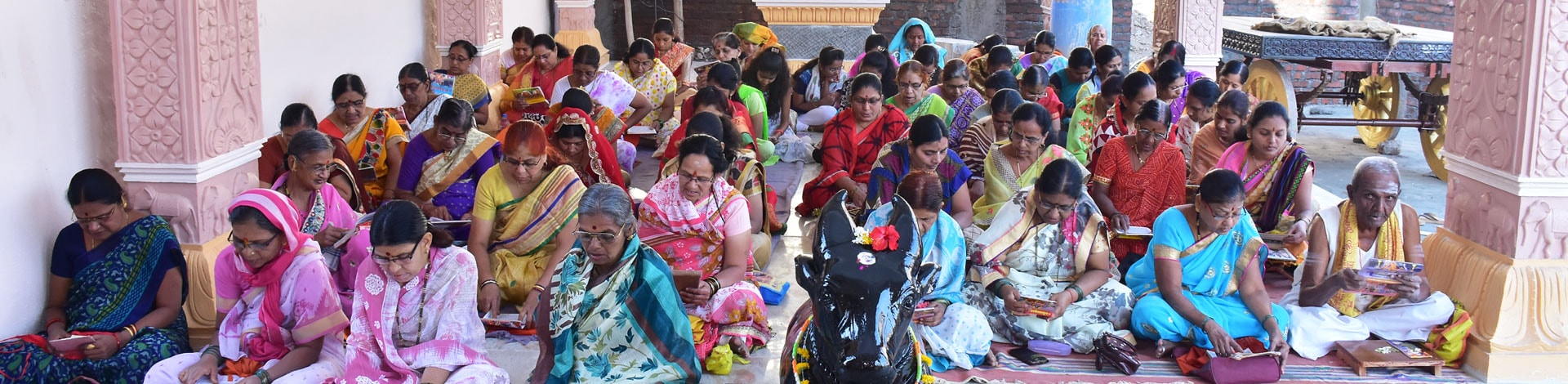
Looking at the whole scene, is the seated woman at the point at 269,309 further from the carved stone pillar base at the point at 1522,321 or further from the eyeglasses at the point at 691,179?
the carved stone pillar base at the point at 1522,321

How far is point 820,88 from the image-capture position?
29.1 feet

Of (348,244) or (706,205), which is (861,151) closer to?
(706,205)

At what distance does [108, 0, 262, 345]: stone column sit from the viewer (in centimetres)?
427

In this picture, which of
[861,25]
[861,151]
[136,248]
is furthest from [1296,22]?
[136,248]

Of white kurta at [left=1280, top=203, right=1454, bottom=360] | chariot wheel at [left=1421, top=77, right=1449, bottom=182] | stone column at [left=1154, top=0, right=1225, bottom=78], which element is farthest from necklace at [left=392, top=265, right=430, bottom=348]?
chariot wheel at [left=1421, top=77, right=1449, bottom=182]

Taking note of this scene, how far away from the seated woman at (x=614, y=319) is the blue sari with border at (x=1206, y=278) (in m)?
1.66

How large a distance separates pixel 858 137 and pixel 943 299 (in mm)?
2457

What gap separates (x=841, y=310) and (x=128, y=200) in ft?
9.28

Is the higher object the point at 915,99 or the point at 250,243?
the point at 915,99

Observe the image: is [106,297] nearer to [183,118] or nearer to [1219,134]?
[183,118]

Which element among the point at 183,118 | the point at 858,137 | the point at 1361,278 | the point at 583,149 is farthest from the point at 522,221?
the point at 1361,278

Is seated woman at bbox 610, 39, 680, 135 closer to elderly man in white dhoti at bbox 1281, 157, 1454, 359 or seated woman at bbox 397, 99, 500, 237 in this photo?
seated woman at bbox 397, 99, 500, 237

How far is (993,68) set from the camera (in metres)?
8.38

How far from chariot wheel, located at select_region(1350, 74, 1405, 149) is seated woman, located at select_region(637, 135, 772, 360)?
6.88m
